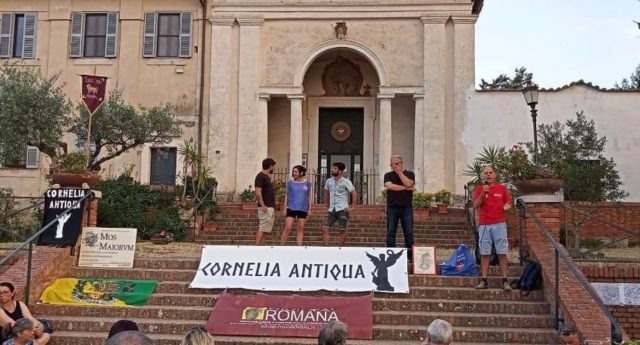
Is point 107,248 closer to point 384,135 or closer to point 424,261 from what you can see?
point 424,261

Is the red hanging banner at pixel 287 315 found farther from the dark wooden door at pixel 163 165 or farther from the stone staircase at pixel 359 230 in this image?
the dark wooden door at pixel 163 165

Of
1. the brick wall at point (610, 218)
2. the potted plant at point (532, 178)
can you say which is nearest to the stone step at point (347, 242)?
the brick wall at point (610, 218)

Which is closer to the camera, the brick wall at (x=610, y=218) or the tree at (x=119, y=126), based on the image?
the brick wall at (x=610, y=218)

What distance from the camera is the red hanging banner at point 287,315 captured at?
27.5 ft

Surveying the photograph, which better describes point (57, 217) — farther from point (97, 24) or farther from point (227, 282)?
point (97, 24)

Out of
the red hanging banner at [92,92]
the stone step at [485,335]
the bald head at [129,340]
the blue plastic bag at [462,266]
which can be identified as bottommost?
the stone step at [485,335]

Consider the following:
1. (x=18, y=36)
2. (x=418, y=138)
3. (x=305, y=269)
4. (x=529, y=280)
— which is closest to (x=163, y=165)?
(x=18, y=36)

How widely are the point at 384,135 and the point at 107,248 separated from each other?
40.5 ft

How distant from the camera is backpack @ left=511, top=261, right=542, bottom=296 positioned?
9.38m

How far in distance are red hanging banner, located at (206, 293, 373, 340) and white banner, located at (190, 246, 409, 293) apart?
1.10 ft

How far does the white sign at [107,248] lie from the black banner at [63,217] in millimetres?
208

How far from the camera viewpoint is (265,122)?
22172mm

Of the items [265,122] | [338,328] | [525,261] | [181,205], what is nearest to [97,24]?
[265,122]

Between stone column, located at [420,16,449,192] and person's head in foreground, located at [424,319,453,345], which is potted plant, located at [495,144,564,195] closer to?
person's head in foreground, located at [424,319,453,345]
